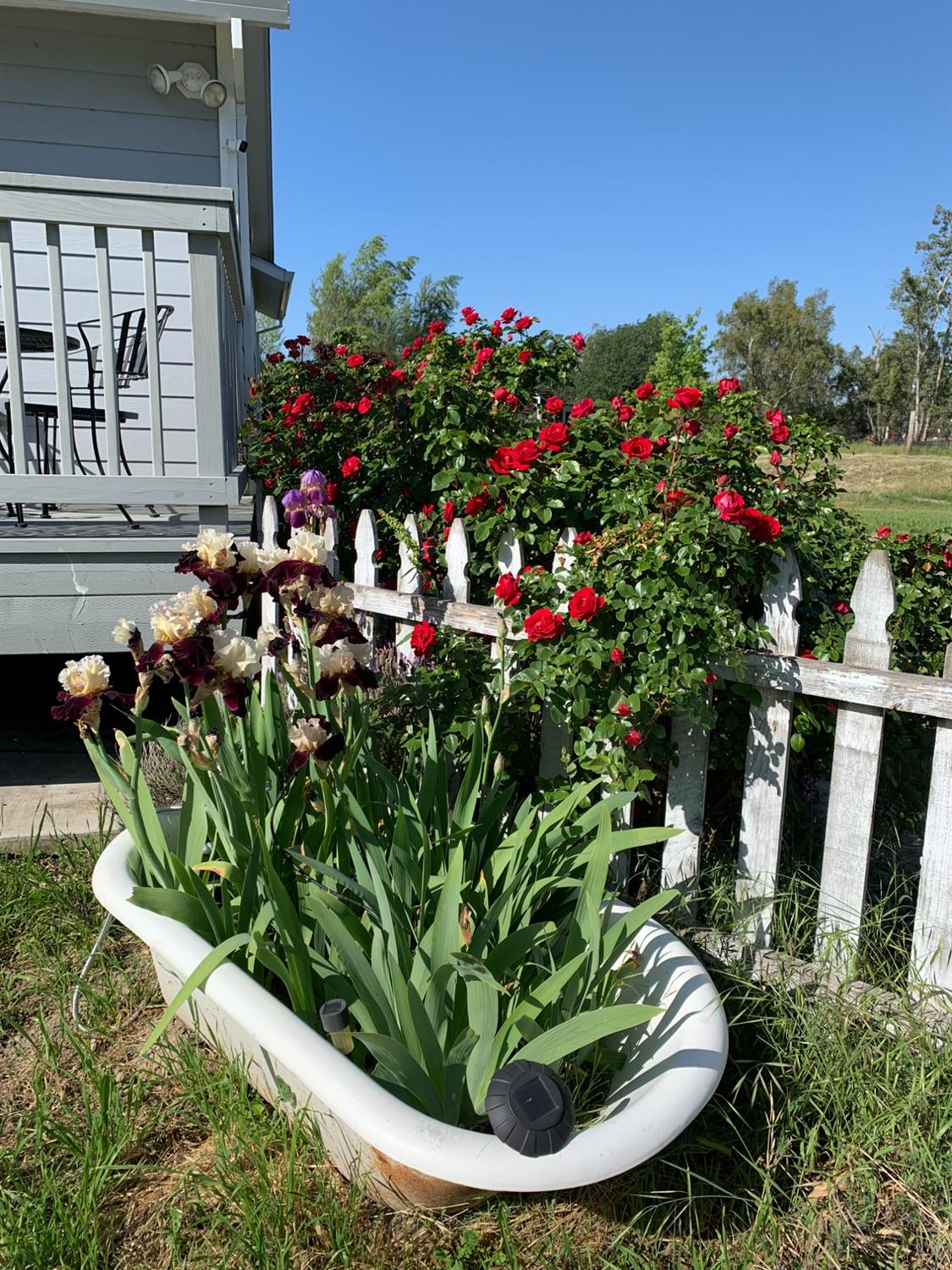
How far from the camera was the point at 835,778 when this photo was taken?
7.19 ft

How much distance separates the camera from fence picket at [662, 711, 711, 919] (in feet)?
7.88

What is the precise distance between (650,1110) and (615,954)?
0.39m

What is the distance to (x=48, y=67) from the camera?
5.79 m

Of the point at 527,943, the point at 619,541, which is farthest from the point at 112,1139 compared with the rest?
the point at 619,541

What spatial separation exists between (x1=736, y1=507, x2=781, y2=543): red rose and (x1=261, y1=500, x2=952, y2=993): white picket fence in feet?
0.56

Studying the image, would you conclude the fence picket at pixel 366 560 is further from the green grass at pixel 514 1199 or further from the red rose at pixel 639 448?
the green grass at pixel 514 1199

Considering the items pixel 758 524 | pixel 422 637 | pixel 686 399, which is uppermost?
pixel 686 399

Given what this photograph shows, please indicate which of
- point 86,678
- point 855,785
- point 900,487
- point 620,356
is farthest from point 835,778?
point 620,356

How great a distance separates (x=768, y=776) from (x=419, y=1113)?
135 centimetres

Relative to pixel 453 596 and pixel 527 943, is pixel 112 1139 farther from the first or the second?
pixel 453 596

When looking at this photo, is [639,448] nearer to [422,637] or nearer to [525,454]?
[525,454]

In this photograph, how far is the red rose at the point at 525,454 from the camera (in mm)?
2568

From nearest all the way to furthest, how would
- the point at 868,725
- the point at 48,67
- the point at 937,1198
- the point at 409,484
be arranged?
the point at 937,1198 < the point at 868,725 < the point at 409,484 < the point at 48,67

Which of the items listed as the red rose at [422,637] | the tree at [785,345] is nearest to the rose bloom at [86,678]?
the red rose at [422,637]
